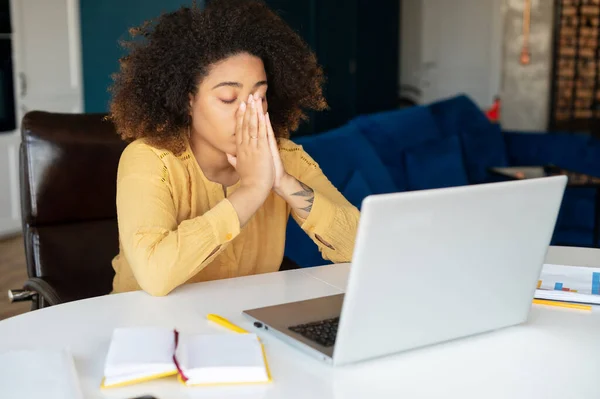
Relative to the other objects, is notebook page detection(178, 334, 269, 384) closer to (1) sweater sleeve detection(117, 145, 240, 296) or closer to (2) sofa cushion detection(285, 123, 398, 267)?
(1) sweater sleeve detection(117, 145, 240, 296)


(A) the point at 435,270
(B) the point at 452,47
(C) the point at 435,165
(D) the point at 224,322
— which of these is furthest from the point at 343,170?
(B) the point at 452,47

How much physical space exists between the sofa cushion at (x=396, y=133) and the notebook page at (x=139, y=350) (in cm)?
298

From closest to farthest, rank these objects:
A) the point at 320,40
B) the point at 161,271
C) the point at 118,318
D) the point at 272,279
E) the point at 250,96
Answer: the point at 118,318, the point at 161,271, the point at 272,279, the point at 250,96, the point at 320,40

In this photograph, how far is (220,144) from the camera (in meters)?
1.83

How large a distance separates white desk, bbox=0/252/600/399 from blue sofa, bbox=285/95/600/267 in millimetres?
1496

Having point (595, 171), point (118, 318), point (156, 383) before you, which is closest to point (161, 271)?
point (118, 318)

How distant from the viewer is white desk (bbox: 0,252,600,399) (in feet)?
3.58

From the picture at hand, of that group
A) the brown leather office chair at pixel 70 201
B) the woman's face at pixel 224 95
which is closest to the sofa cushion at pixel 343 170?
the brown leather office chair at pixel 70 201

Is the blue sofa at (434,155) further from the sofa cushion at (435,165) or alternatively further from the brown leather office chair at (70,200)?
the brown leather office chair at (70,200)

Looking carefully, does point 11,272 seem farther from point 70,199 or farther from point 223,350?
point 223,350

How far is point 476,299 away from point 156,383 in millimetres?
507

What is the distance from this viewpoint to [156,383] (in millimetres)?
1098

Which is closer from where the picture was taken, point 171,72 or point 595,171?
point 171,72

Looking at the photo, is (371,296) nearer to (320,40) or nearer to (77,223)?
(77,223)
